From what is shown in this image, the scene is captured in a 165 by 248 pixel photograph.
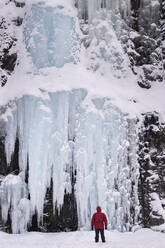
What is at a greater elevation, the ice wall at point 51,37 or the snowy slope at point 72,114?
the ice wall at point 51,37

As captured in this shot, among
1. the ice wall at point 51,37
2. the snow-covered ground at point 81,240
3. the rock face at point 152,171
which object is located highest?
the ice wall at point 51,37

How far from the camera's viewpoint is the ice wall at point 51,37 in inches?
459

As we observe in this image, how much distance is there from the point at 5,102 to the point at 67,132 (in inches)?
94.6

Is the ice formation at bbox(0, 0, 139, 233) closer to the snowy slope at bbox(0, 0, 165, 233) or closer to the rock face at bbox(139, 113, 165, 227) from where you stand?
the snowy slope at bbox(0, 0, 165, 233)

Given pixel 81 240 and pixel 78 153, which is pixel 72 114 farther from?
pixel 81 240

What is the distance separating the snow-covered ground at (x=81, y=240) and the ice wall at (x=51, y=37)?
5819 mm

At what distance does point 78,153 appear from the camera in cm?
1003

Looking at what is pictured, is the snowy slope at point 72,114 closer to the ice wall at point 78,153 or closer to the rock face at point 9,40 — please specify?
the ice wall at point 78,153

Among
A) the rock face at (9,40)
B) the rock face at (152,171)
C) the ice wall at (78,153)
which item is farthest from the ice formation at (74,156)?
the rock face at (9,40)

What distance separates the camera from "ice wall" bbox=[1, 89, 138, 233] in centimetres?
970

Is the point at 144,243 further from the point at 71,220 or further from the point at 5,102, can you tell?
the point at 5,102

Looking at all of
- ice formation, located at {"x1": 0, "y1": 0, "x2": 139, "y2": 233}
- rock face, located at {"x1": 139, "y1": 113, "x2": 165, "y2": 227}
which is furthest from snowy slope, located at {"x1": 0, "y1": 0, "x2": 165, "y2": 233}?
rock face, located at {"x1": 139, "y1": 113, "x2": 165, "y2": 227}

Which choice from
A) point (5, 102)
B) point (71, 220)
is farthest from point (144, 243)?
point (5, 102)

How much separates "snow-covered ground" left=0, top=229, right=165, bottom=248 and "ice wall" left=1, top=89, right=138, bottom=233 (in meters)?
0.42
